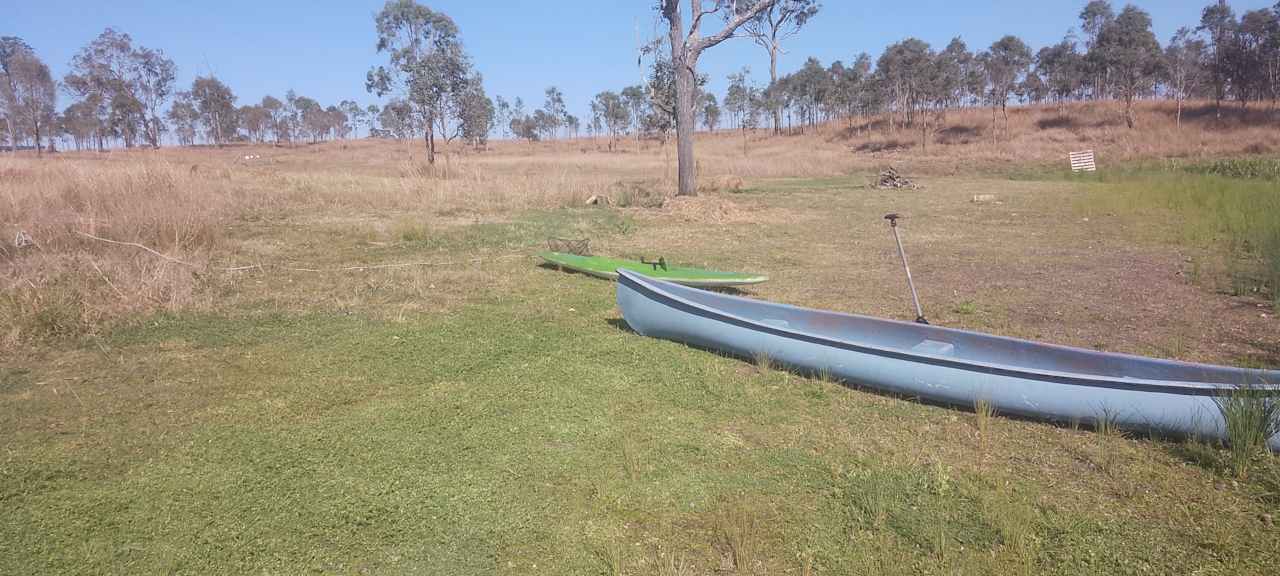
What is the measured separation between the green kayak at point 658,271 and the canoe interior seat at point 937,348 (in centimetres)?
222

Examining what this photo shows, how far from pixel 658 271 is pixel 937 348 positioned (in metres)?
3.20

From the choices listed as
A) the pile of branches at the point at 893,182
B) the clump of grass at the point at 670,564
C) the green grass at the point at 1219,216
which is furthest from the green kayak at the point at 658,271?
the pile of branches at the point at 893,182

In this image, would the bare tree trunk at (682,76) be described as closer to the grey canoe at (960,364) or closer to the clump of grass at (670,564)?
the grey canoe at (960,364)

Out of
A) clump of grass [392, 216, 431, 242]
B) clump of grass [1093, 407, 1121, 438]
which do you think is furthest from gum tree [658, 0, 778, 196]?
clump of grass [1093, 407, 1121, 438]

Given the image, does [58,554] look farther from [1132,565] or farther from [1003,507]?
[1132,565]

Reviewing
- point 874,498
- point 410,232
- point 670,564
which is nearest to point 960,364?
point 874,498

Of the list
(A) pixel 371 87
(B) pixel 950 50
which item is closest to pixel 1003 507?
(A) pixel 371 87

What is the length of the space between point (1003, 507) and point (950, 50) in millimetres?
55443

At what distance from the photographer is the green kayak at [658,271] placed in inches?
282

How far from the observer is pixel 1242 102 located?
40.3 metres

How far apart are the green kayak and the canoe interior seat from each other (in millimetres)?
2219

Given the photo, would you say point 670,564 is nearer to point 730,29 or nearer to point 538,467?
point 538,467

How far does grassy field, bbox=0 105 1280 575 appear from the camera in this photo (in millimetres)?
2893

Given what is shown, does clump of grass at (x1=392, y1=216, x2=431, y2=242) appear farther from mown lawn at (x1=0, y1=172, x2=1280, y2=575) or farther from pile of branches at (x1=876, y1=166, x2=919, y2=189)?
pile of branches at (x1=876, y1=166, x2=919, y2=189)
